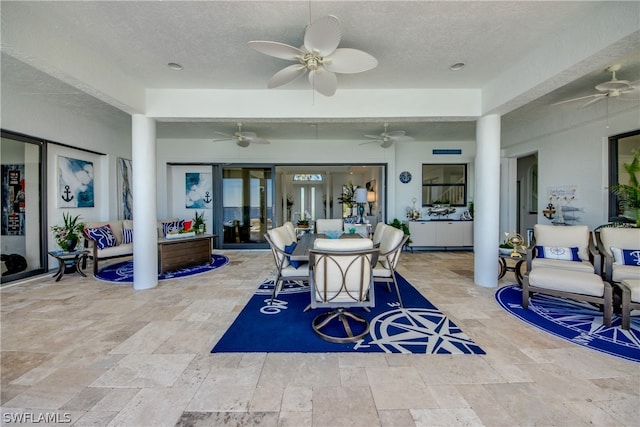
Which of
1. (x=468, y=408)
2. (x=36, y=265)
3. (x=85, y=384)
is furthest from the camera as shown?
(x=36, y=265)

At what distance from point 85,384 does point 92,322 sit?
1.21 meters

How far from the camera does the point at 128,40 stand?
267 centimetres

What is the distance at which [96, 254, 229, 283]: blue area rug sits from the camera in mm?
4344

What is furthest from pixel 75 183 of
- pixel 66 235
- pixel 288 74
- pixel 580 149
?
pixel 580 149

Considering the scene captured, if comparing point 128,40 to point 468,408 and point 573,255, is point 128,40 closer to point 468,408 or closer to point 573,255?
point 468,408

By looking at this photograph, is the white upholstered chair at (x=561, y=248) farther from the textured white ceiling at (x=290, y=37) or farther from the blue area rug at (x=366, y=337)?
the textured white ceiling at (x=290, y=37)

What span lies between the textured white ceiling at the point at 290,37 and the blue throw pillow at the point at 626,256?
222 centimetres

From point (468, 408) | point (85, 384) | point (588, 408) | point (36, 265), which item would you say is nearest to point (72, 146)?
point (36, 265)

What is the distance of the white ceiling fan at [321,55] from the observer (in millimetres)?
1871

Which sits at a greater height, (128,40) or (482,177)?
(128,40)

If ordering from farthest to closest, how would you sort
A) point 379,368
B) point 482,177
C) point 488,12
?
point 482,177
point 488,12
point 379,368

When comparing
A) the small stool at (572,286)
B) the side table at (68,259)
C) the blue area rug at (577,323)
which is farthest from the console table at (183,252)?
the small stool at (572,286)

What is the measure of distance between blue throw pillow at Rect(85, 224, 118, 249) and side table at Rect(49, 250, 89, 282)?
26cm

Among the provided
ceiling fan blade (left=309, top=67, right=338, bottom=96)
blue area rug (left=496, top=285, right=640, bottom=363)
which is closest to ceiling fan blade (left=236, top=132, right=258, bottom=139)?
ceiling fan blade (left=309, top=67, right=338, bottom=96)
